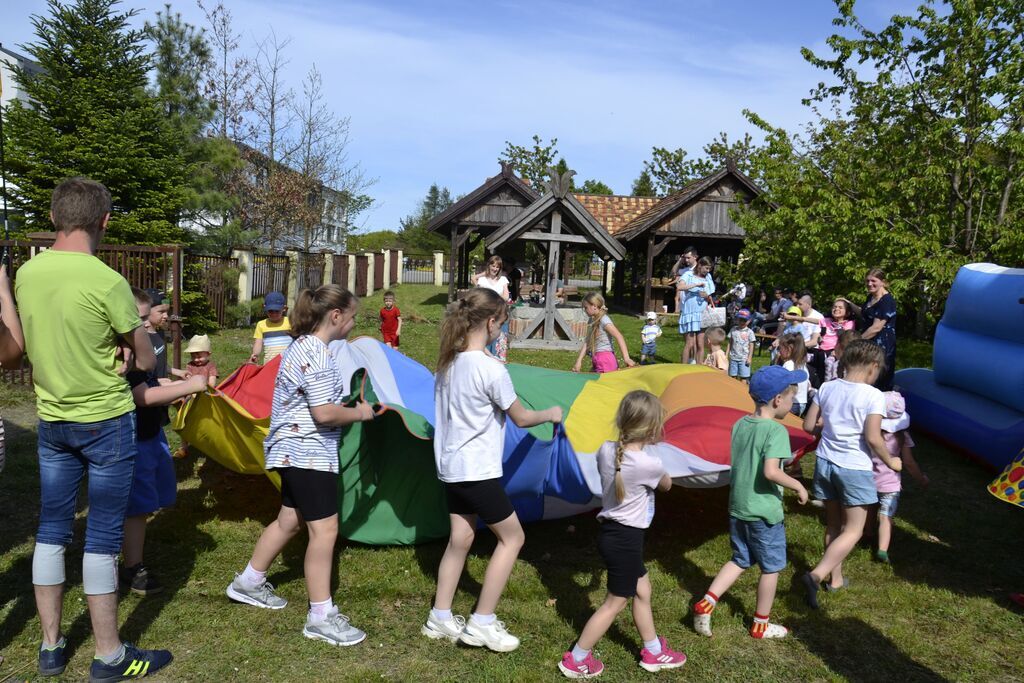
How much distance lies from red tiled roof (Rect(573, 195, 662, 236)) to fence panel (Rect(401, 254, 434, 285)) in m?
13.9

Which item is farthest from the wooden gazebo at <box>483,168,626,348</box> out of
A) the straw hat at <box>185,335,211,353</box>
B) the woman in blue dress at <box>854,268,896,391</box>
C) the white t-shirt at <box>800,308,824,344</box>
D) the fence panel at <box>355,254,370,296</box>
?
the fence panel at <box>355,254,370,296</box>

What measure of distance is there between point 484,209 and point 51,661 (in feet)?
81.6

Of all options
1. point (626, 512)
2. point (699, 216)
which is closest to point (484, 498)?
point (626, 512)

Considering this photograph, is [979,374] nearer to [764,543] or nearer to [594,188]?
[764,543]

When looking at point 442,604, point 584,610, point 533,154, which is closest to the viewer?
point 442,604

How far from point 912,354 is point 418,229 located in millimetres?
59506

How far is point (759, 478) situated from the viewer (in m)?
4.11

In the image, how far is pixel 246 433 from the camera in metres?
4.94

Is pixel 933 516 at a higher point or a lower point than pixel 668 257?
lower

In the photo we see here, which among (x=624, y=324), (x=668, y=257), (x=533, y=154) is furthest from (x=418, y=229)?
(x=624, y=324)

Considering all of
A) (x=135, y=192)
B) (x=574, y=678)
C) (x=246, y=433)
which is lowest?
(x=574, y=678)

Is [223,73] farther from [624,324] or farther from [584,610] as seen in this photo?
A: [584,610]

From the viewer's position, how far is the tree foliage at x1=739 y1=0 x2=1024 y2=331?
41.6 ft

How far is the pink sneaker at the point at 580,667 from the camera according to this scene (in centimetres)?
369
